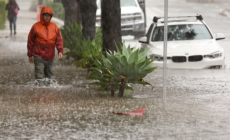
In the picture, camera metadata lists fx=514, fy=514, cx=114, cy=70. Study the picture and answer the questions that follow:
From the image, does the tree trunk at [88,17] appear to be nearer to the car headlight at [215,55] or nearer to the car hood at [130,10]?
the car headlight at [215,55]

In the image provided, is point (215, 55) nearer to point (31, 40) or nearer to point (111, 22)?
point (111, 22)

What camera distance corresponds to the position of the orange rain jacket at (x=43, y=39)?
1016 cm

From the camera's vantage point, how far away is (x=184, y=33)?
14.1 meters

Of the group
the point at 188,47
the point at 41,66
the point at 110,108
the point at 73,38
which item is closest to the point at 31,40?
the point at 41,66

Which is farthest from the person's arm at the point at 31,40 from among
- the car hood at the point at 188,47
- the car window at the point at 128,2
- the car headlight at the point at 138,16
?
the car window at the point at 128,2

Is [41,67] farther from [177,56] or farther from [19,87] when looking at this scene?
[177,56]

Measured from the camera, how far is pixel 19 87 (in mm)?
10352

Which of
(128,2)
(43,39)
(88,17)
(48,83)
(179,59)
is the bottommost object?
(48,83)

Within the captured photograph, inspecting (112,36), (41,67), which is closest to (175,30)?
(112,36)

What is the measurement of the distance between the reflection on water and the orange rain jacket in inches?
28.6

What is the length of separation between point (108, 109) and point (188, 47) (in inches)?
217

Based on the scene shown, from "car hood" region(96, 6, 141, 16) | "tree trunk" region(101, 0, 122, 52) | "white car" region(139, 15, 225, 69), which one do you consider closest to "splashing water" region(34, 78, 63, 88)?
"tree trunk" region(101, 0, 122, 52)

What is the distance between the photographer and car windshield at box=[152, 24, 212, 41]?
14.0 meters

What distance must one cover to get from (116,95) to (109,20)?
1.83 meters
